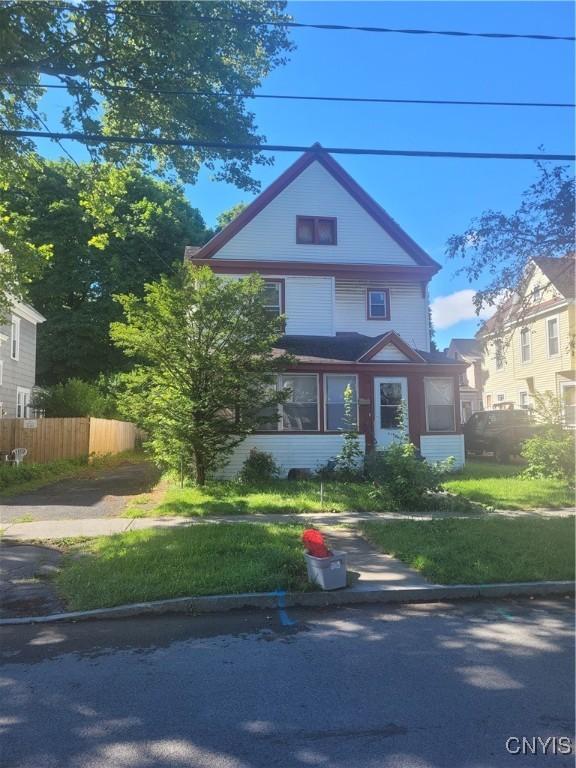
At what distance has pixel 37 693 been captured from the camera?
3842mm

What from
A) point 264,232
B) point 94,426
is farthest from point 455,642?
point 94,426

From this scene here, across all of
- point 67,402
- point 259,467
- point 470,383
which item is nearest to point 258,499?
point 259,467

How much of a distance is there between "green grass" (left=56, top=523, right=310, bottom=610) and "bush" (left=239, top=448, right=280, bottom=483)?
599 cm

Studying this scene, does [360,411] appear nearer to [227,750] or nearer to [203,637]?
[203,637]

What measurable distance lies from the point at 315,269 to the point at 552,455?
29.1 feet

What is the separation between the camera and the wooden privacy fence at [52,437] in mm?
18812

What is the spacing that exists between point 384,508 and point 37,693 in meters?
7.70

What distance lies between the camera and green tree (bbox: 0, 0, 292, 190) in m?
9.74

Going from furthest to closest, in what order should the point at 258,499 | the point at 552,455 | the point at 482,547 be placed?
the point at 552,455, the point at 258,499, the point at 482,547

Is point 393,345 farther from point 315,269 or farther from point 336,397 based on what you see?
point 315,269

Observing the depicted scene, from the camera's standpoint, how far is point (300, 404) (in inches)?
621

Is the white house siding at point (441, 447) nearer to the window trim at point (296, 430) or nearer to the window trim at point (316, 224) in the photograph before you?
the window trim at point (296, 430)

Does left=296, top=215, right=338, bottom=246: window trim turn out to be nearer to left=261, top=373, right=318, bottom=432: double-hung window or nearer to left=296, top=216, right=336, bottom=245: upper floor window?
left=296, top=216, right=336, bottom=245: upper floor window
